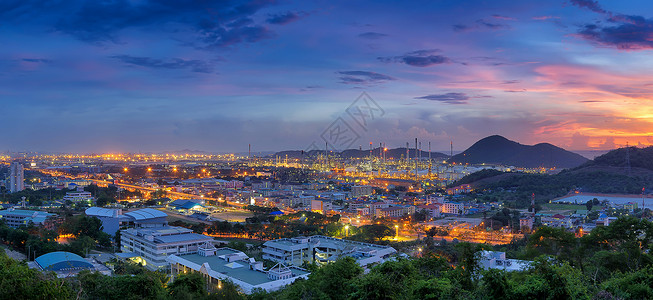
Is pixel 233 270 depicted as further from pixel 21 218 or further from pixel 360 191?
pixel 360 191

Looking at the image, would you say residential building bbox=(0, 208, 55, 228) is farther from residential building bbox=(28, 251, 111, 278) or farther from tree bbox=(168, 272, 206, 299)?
tree bbox=(168, 272, 206, 299)

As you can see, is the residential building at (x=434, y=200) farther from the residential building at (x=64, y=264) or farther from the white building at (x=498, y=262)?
the residential building at (x=64, y=264)

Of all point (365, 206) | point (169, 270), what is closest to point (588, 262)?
point (169, 270)

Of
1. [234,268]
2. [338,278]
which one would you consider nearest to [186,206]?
[234,268]

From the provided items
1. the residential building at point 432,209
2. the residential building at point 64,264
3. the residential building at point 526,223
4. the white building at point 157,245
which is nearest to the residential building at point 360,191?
the residential building at point 432,209

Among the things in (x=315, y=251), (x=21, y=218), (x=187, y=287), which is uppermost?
(x=187, y=287)
